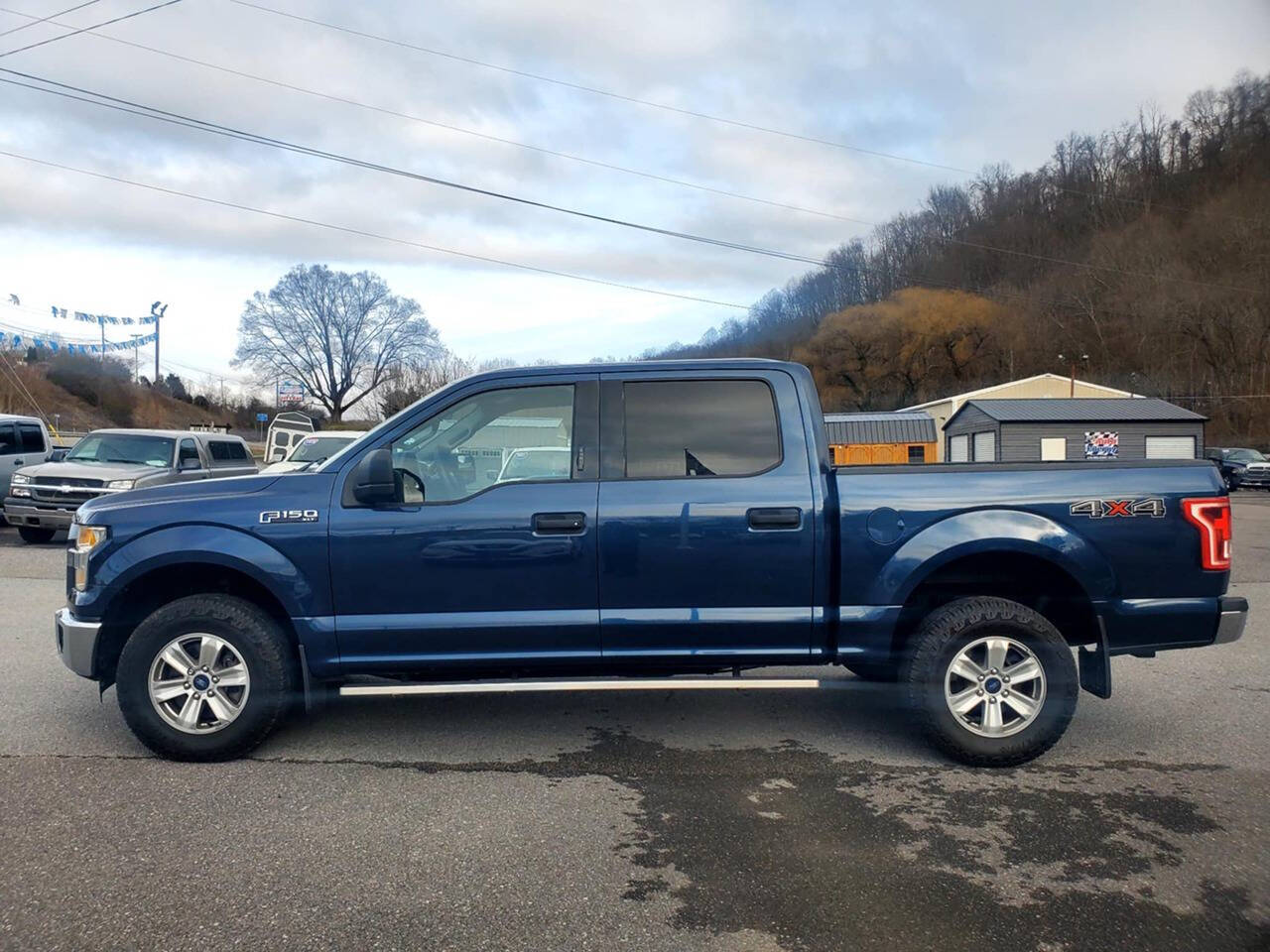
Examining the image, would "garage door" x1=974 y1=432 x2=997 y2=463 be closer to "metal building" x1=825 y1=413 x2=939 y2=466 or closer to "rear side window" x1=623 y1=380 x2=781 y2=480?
"metal building" x1=825 y1=413 x2=939 y2=466

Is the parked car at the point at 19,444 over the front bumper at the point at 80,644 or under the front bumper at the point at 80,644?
over

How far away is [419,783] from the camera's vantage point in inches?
171

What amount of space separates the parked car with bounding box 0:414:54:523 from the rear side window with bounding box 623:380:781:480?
1505 centimetres

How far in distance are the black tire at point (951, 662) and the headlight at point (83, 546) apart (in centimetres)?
410

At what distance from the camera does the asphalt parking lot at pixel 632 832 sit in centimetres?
306

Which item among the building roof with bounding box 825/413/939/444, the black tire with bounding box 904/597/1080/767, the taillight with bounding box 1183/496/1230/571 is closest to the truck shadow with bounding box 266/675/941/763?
the black tire with bounding box 904/597/1080/767

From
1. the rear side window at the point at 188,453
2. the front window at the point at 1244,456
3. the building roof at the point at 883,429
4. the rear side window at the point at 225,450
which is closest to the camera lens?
the rear side window at the point at 188,453

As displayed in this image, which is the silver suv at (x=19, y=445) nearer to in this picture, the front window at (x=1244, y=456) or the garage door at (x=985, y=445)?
the garage door at (x=985, y=445)

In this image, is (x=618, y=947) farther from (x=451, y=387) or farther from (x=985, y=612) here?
(x=451, y=387)

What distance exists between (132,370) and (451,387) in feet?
230

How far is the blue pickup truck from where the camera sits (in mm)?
4484

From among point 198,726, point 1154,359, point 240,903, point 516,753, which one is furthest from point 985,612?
point 1154,359

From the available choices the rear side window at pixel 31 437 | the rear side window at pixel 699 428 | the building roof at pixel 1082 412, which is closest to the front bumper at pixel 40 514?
the rear side window at pixel 31 437

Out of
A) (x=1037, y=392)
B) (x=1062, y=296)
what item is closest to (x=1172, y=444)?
(x=1037, y=392)
